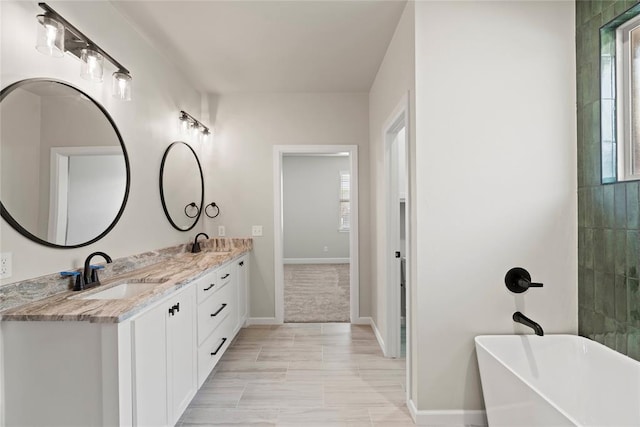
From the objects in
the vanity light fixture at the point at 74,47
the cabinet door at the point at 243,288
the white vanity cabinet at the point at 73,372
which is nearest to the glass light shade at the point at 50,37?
the vanity light fixture at the point at 74,47

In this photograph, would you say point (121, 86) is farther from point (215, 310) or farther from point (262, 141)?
point (262, 141)

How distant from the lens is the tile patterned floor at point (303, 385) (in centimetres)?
211

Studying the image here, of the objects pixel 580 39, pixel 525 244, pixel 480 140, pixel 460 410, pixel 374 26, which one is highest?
pixel 374 26

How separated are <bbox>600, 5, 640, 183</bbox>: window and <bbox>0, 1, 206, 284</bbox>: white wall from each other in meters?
2.95

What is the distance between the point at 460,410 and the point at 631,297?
1.10 metres

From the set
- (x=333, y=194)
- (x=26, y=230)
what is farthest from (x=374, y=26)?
(x=333, y=194)

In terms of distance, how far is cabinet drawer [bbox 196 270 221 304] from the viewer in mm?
2256

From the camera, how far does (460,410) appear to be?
1989mm

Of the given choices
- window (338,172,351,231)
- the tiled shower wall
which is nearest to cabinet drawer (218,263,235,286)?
the tiled shower wall

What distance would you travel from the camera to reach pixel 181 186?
3.18m

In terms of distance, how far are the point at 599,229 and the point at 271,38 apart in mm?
2542

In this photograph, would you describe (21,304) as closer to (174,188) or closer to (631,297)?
(174,188)

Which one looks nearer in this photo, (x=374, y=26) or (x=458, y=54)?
(x=458, y=54)

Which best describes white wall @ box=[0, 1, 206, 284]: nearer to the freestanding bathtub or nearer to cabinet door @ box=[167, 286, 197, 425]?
cabinet door @ box=[167, 286, 197, 425]
